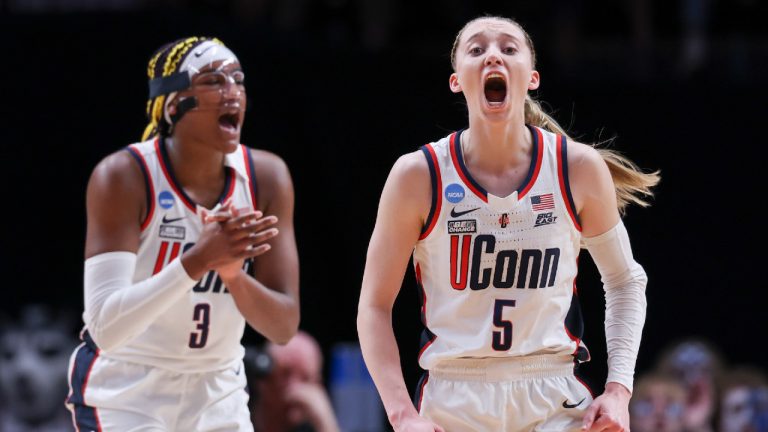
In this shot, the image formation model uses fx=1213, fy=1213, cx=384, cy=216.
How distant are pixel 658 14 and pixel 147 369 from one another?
6171 millimetres

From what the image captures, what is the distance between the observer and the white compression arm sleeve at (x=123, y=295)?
3.59 metres

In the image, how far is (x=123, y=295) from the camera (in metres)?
3.64

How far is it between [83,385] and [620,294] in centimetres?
169

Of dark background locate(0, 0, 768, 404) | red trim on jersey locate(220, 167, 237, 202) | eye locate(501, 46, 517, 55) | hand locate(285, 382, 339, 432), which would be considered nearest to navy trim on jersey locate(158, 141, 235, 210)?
red trim on jersey locate(220, 167, 237, 202)

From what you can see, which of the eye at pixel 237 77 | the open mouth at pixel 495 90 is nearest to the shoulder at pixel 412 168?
the open mouth at pixel 495 90

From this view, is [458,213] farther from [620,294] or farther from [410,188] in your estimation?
[620,294]

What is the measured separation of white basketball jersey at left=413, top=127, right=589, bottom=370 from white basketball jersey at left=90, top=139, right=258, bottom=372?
77 centimetres

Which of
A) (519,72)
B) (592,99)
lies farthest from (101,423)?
(592,99)

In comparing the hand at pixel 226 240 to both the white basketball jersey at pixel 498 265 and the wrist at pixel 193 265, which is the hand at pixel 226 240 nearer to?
the wrist at pixel 193 265

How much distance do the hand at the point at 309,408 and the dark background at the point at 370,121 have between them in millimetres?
778

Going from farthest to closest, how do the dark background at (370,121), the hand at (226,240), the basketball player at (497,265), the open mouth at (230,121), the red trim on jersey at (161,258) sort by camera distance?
the dark background at (370,121) < the open mouth at (230,121) < the red trim on jersey at (161,258) < the hand at (226,240) < the basketball player at (497,265)

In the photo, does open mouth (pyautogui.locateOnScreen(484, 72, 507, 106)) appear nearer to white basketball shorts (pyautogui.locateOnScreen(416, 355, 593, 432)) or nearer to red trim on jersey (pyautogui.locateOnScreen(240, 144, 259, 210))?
white basketball shorts (pyautogui.locateOnScreen(416, 355, 593, 432))

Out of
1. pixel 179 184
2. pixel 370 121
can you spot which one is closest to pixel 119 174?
pixel 179 184

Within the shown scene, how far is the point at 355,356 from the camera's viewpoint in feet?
24.0
